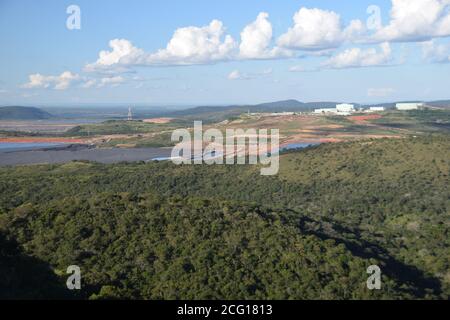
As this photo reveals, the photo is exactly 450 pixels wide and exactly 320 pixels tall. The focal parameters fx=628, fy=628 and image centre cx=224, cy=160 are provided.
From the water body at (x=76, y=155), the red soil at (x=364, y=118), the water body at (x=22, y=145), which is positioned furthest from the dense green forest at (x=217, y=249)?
the red soil at (x=364, y=118)

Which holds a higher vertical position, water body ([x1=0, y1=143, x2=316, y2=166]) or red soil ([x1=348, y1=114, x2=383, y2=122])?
red soil ([x1=348, y1=114, x2=383, y2=122])

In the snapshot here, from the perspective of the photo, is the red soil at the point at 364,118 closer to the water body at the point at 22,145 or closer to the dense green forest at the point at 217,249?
the water body at the point at 22,145

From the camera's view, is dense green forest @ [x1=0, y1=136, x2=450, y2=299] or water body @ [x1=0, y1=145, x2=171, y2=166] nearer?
dense green forest @ [x1=0, y1=136, x2=450, y2=299]

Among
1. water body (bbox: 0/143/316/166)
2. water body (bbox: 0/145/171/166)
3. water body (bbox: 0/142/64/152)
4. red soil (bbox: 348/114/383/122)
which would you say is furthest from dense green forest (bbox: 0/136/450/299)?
red soil (bbox: 348/114/383/122)

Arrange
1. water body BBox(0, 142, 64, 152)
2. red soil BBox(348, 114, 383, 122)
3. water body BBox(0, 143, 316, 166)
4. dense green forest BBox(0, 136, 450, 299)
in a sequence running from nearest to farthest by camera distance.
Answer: dense green forest BBox(0, 136, 450, 299), water body BBox(0, 143, 316, 166), water body BBox(0, 142, 64, 152), red soil BBox(348, 114, 383, 122)

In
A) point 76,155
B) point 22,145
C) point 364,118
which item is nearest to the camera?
point 76,155

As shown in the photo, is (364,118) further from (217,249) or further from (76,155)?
(217,249)

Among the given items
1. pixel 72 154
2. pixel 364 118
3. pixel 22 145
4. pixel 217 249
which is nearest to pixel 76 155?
pixel 72 154

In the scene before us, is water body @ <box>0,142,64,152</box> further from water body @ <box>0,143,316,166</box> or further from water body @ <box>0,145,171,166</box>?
water body @ <box>0,145,171,166</box>

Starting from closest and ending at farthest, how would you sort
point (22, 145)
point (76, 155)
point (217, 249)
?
1. point (217, 249)
2. point (76, 155)
3. point (22, 145)

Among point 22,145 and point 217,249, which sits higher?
point 217,249

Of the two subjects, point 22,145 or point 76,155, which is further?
point 22,145

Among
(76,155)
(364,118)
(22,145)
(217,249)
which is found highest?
(364,118)

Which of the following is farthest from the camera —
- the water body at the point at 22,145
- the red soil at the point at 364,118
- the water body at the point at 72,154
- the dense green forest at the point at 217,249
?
the red soil at the point at 364,118
